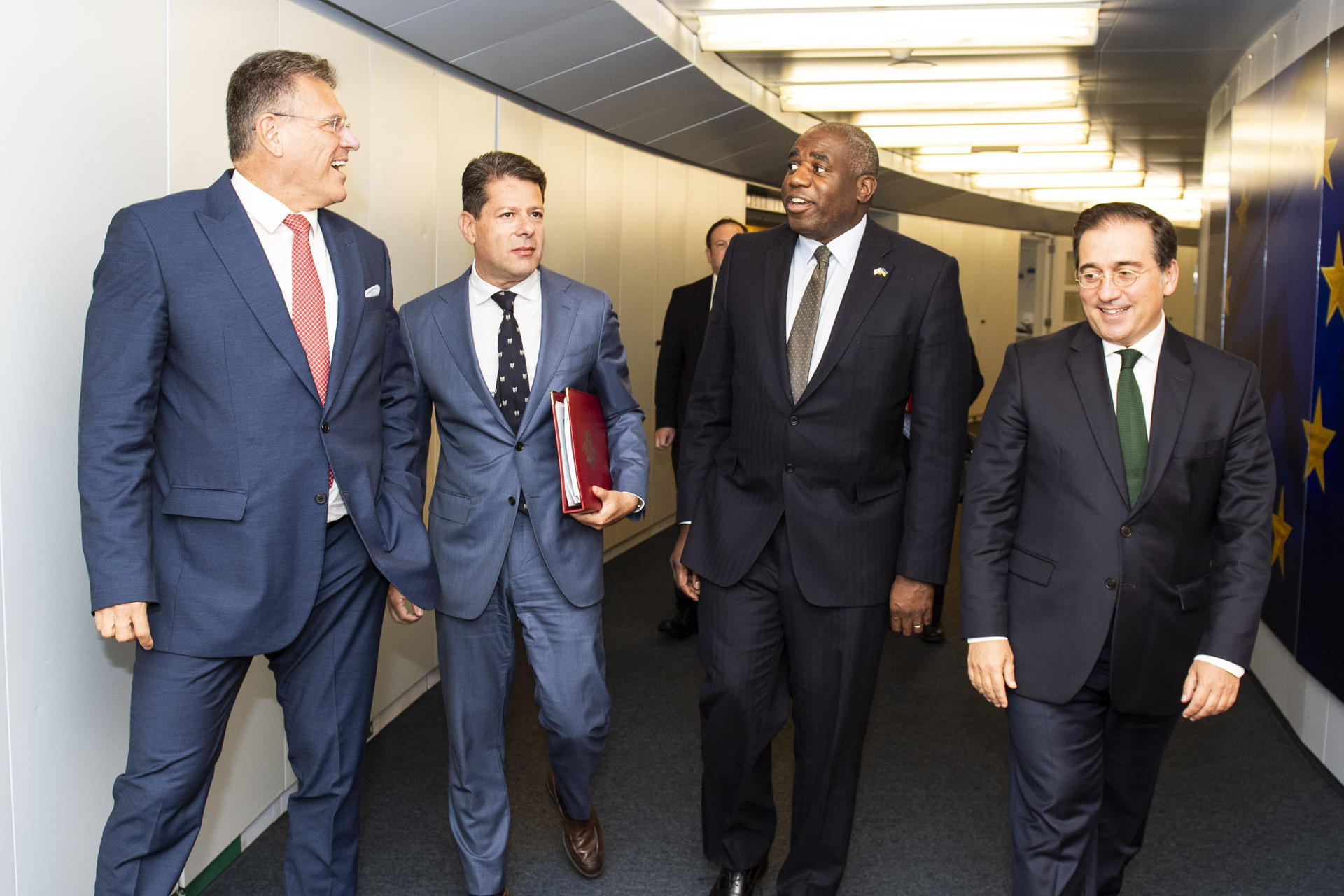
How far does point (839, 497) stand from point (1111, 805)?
94cm

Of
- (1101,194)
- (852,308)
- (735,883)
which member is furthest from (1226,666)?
(1101,194)

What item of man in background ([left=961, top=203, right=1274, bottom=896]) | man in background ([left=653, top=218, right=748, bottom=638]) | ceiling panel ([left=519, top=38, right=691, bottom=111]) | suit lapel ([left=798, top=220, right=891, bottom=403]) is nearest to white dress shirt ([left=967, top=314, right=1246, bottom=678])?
man in background ([left=961, top=203, right=1274, bottom=896])

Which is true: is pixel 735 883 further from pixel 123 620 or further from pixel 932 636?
pixel 932 636

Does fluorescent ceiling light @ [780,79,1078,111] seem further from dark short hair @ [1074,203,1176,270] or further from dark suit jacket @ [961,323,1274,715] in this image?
dark suit jacket @ [961,323,1274,715]

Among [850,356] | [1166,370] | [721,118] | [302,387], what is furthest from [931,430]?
[721,118]

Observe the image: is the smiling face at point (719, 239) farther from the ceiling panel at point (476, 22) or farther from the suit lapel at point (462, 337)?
the suit lapel at point (462, 337)

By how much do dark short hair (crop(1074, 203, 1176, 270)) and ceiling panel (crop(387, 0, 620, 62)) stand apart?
251 cm

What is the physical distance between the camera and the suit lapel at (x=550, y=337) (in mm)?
2740

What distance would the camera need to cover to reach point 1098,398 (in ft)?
7.53

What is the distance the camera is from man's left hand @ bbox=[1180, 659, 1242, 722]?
7.24 ft

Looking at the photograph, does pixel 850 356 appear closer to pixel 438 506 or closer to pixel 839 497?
pixel 839 497

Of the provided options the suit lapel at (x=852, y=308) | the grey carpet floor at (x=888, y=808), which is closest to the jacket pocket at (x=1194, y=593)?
the suit lapel at (x=852, y=308)

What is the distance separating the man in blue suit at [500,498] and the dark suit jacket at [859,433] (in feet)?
1.25

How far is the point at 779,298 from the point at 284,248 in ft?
3.72
